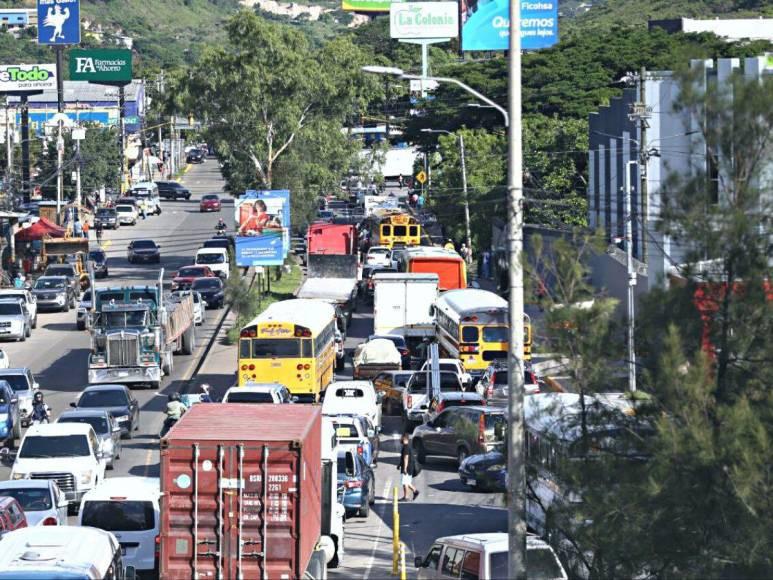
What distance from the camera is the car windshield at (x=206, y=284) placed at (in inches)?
2399

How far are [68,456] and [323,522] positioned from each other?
7.89 meters

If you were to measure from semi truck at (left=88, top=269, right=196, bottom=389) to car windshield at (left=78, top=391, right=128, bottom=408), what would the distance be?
5996 mm

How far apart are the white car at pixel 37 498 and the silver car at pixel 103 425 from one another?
22.8 feet

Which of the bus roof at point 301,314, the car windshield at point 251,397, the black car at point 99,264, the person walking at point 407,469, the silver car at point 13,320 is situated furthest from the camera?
the black car at point 99,264

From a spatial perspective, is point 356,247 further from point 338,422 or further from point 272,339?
point 338,422

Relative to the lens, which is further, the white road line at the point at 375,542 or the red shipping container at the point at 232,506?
the white road line at the point at 375,542

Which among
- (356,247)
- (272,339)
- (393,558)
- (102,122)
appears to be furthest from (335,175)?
(102,122)

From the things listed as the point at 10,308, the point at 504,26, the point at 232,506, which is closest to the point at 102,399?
the point at 10,308

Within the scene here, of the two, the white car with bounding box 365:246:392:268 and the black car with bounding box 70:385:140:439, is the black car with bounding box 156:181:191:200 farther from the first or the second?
the black car with bounding box 70:385:140:439

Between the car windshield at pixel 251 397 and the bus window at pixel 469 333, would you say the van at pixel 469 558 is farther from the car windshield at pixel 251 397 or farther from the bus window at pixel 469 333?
the bus window at pixel 469 333

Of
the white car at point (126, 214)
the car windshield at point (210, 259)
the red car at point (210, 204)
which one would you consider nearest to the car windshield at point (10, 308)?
the car windshield at point (210, 259)

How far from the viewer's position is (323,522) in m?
23.1

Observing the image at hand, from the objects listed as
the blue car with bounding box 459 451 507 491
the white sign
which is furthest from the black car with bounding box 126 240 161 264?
the white sign

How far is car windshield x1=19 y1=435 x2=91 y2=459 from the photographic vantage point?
29.2 metres
